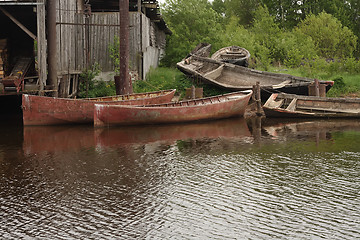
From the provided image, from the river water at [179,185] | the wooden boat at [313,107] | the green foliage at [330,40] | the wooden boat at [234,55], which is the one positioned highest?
the green foliage at [330,40]

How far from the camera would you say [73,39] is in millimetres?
19688

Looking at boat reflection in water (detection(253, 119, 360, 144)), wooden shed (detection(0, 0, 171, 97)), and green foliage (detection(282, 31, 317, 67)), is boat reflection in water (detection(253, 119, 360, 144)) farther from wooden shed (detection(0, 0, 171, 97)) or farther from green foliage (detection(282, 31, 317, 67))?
green foliage (detection(282, 31, 317, 67))

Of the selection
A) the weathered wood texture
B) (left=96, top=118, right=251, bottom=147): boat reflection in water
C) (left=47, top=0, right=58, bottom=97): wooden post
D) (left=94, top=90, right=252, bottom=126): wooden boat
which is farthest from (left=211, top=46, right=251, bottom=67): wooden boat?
(left=47, top=0, right=58, bottom=97): wooden post

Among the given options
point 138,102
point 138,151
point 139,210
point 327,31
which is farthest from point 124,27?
point 327,31

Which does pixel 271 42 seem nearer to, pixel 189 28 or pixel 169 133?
pixel 189 28

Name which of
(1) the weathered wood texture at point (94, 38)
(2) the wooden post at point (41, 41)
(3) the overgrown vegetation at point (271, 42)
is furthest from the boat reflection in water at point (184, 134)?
(3) the overgrown vegetation at point (271, 42)

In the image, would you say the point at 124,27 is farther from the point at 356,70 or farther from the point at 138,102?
the point at 356,70

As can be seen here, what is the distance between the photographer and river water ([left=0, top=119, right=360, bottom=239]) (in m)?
7.16

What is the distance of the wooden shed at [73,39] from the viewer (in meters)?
18.0

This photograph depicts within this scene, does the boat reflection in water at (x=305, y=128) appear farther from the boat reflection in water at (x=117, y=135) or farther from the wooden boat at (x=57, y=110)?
the wooden boat at (x=57, y=110)

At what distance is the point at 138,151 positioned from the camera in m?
12.6

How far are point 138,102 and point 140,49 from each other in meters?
4.96

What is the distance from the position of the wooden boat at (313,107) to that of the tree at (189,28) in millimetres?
11131

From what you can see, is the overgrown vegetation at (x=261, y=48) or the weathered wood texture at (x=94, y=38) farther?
the overgrown vegetation at (x=261, y=48)
